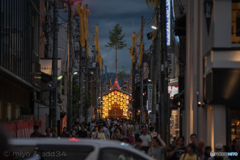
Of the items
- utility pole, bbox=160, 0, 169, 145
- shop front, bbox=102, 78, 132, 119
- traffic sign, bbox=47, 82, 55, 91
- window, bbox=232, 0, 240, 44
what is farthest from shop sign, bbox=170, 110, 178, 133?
shop front, bbox=102, 78, 132, 119

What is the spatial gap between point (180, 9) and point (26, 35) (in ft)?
37.5

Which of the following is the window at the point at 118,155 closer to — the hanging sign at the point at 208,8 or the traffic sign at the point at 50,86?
the hanging sign at the point at 208,8

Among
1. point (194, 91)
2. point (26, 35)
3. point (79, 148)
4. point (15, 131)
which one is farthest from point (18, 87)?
point (79, 148)

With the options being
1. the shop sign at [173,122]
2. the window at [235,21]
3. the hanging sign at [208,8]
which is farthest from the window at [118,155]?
the shop sign at [173,122]

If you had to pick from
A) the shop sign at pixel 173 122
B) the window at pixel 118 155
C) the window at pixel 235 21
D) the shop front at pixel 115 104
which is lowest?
the shop front at pixel 115 104

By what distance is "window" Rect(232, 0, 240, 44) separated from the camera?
57.6ft

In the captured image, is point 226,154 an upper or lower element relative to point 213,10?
lower

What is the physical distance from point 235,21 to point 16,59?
11.7 meters

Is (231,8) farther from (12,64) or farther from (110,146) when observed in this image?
(110,146)

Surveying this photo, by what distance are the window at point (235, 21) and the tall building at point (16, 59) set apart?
9.80 meters

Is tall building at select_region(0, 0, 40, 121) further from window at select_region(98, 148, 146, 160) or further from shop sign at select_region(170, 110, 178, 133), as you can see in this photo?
shop sign at select_region(170, 110, 178, 133)

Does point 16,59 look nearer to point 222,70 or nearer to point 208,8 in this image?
point 208,8

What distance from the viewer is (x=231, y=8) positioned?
1736 centimetres

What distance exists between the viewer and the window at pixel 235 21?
57.6 ft
